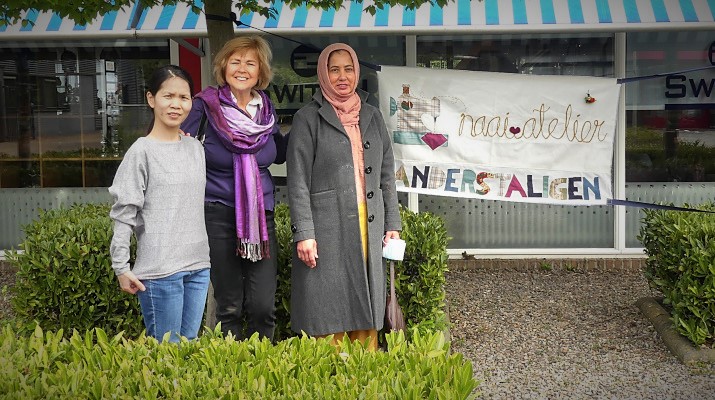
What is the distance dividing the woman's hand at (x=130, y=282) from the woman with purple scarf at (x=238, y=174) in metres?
0.66

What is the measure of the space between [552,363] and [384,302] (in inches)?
66.8

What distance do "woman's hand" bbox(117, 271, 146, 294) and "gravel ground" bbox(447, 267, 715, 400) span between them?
2314 millimetres

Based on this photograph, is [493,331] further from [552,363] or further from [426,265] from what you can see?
[426,265]

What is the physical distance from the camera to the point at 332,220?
4.89 meters

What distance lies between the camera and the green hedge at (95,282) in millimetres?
5785

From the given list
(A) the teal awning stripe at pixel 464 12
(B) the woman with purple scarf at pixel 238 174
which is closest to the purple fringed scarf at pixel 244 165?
(B) the woman with purple scarf at pixel 238 174

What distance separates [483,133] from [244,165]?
12.6ft

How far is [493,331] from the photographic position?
7.11m

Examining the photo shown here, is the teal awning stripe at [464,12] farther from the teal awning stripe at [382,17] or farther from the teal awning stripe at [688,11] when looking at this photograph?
the teal awning stripe at [688,11]

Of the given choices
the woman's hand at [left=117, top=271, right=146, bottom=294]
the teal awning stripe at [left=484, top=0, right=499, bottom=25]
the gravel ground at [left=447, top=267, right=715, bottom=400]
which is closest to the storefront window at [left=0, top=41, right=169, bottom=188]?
the teal awning stripe at [left=484, top=0, right=499, bottom=25]

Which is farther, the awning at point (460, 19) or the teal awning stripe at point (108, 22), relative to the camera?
the teal awning stripe at point (108, 22)

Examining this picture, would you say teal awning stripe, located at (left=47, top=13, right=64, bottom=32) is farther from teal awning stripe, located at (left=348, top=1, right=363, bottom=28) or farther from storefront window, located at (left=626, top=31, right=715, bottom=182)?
storefront window, located at (left=626, top=31, right=715, bottom=182)

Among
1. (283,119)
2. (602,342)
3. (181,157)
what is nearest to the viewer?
(181,157)

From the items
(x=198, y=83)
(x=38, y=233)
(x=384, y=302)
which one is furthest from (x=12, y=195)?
(x=384, y=302)
